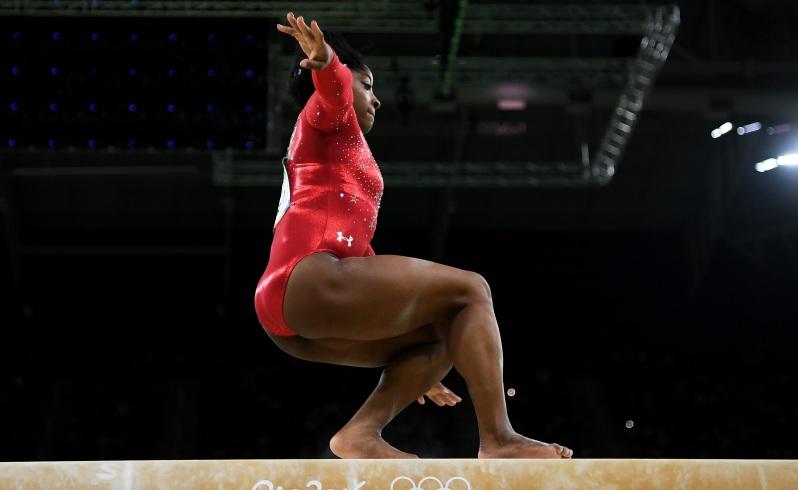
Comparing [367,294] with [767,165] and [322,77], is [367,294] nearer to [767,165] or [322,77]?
[322,77]

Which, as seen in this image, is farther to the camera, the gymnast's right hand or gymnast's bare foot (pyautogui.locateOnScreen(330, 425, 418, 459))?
gymnast's bare foot (pyautogui.locateOnScreen(330, 425, 418, 459))

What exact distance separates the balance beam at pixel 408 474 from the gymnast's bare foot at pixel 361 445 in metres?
0.55

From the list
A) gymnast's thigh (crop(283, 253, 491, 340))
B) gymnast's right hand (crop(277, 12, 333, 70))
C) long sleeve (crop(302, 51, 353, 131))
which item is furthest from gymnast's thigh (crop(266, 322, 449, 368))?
gymnast's right hand (crop(277, 12, 333, 70))

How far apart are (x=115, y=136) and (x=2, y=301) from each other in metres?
4.28

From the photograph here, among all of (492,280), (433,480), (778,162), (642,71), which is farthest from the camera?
(492,280)

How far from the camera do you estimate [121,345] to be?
9.81 m

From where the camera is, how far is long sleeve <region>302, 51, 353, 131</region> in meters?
2.18

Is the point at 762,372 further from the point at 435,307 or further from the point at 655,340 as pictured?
the point at 435,307

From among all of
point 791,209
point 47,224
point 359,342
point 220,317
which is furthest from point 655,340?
point 359,342

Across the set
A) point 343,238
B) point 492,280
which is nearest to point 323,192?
point 343,238

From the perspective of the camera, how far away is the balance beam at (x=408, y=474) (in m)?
1.67

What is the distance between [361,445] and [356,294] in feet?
1.13

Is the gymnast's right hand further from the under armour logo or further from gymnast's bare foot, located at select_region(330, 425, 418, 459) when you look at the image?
gymnast's bare foot, located at select_region(330, 425, 418, 459)

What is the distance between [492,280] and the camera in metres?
9.97
